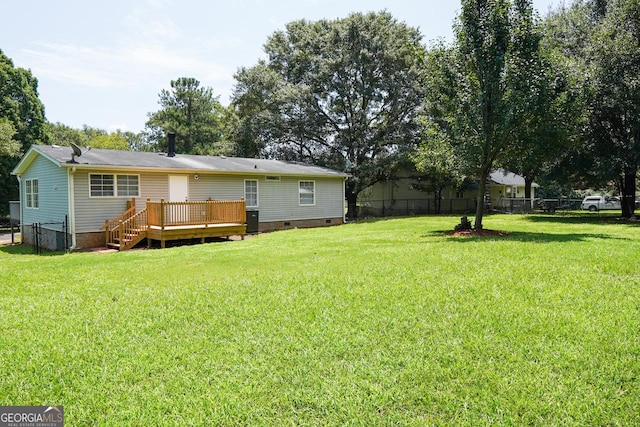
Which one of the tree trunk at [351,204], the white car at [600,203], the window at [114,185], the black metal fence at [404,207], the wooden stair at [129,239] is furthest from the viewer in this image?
the white car at [600,203]

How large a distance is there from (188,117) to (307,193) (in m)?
26.3

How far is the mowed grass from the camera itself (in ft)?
9.41

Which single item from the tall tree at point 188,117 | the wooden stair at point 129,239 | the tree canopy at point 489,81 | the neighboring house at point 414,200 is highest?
the tall tree at point 188,117

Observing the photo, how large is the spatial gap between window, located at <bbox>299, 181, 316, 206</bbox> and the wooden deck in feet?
16.4

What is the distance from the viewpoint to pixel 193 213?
13.6 metres

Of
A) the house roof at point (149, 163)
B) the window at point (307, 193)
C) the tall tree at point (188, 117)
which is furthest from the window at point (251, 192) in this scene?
the tall tree at point (188, 117)

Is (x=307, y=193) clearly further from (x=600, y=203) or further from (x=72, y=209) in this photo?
(x=600, y=203)

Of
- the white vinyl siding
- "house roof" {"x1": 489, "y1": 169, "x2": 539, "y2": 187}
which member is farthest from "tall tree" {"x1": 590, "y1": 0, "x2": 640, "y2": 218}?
the white vinyl siding

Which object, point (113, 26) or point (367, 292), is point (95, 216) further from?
point (367, 292)

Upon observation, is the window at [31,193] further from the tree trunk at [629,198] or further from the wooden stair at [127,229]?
the tree trunk at [629,198]

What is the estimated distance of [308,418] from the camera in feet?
9.07

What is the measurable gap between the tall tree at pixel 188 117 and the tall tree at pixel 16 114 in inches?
416

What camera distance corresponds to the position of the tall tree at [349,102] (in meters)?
25.1

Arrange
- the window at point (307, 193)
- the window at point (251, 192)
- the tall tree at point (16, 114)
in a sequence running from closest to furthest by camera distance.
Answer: the window at point (251, 192) < the window at point (307, 193) < the tall tree at point (16, 114)
